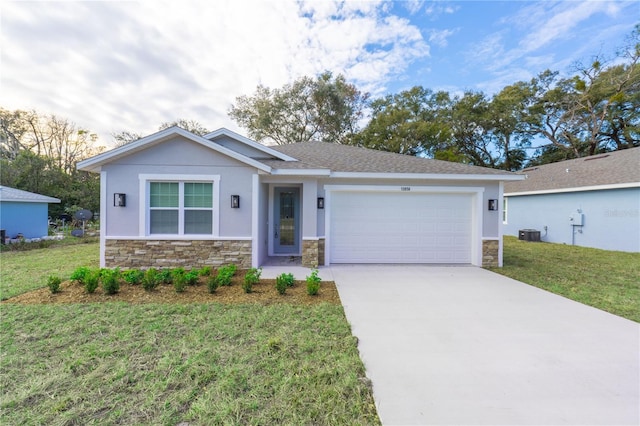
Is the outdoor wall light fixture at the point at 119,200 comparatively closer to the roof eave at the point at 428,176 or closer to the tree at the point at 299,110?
the roof eave at the point at 428,176

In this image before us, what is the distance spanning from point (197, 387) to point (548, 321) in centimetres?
488

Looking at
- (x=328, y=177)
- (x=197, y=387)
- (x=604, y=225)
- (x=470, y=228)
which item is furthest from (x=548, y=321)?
(x=604, y=225)

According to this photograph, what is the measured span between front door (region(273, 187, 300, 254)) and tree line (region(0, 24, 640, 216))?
14758 millimetres

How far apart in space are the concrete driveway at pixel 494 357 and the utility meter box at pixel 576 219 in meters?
9.88

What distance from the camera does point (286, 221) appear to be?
8.99 meters

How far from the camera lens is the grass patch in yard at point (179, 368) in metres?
2.22

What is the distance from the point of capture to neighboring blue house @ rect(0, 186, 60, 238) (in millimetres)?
11680

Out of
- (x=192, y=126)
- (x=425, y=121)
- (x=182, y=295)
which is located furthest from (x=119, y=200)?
(x=425, y=121)

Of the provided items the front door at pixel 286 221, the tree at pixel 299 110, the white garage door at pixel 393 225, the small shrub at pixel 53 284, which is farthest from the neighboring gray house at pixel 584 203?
the small shrub at pixel 53 284

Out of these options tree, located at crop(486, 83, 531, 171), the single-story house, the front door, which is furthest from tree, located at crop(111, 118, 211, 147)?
tree, located at crop(486, 83, 531, 171)

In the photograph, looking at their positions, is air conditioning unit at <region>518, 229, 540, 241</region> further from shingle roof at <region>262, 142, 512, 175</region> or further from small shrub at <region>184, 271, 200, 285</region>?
small shrub at <region>184, 271, 200, 285</region>

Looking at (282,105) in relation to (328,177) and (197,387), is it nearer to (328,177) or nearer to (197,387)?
(328,177)

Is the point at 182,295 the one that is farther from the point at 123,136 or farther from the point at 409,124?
the point at 123,136

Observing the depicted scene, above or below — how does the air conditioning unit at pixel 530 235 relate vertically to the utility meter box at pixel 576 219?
below
